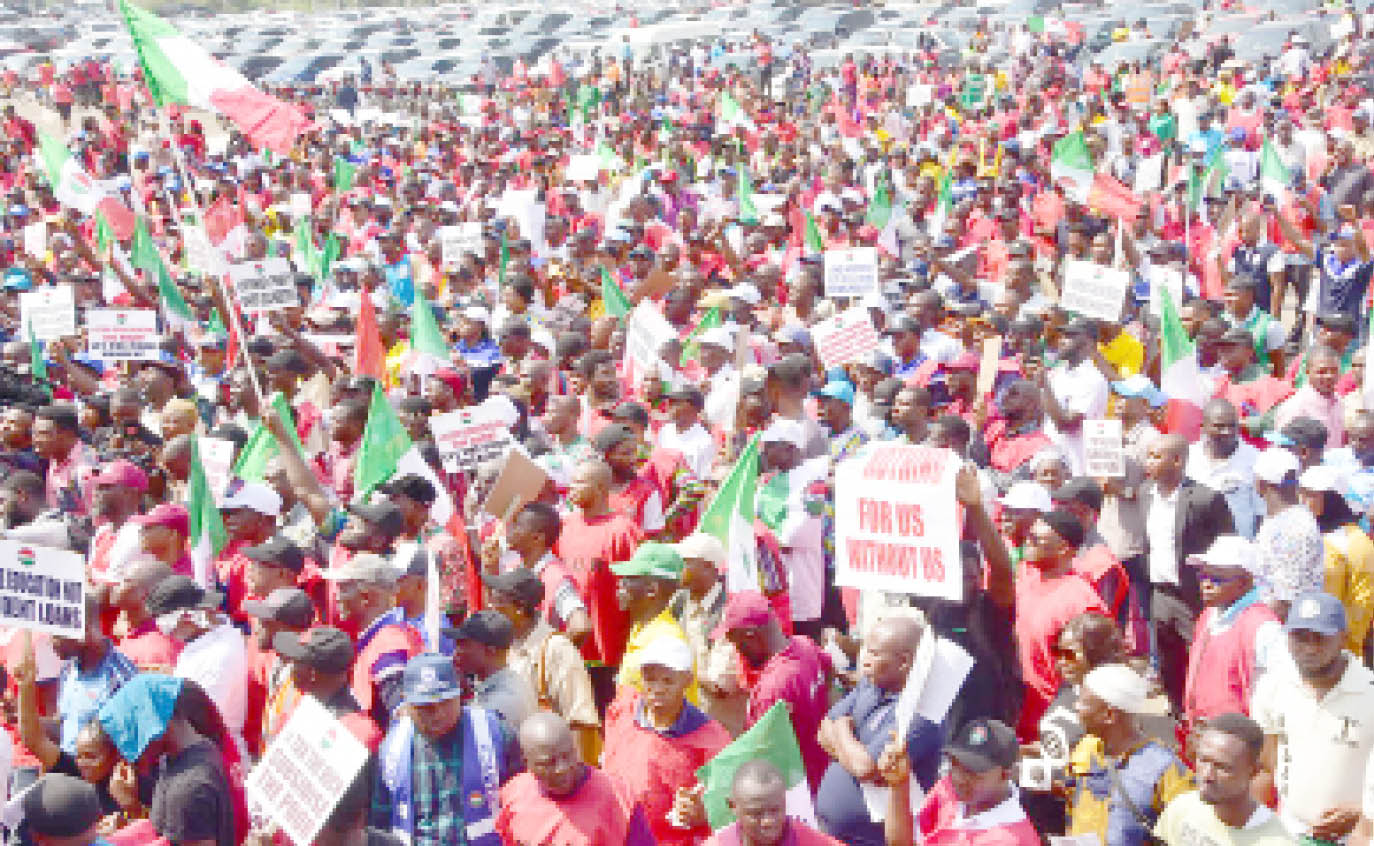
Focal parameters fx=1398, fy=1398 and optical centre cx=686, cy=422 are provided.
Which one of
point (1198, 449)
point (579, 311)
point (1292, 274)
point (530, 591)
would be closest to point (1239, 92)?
point (1292, 274)

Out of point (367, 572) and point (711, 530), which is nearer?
point (367, 572)

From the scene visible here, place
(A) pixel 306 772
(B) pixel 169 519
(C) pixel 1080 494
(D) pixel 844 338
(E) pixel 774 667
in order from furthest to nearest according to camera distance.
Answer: (D) pixel 844 338, (B) pixel 169 519, (C) pixel 1080 494, (E) pixel 774 667, (A) pixel 306 772

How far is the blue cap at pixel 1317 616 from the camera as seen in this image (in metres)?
4.47

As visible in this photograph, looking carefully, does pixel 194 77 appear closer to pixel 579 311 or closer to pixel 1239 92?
pixel 579 311

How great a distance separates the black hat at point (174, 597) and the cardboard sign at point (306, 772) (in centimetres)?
125

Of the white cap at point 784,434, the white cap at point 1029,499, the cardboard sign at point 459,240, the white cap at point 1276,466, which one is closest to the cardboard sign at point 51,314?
the cardboard sign at point 459,240

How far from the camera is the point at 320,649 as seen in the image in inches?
184

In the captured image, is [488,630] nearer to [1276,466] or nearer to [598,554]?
[598,554]

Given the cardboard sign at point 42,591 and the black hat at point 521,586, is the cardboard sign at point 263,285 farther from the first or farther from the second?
the black hat at point 521,586

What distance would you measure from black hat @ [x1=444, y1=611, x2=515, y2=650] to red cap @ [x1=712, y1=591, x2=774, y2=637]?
804mm

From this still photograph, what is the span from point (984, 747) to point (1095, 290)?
235 inches

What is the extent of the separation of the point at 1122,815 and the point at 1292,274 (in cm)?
922

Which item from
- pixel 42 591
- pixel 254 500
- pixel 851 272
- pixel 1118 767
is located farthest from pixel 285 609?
pixel 851 272

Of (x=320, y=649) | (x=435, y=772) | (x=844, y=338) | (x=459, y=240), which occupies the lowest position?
(x=459, y=240)
